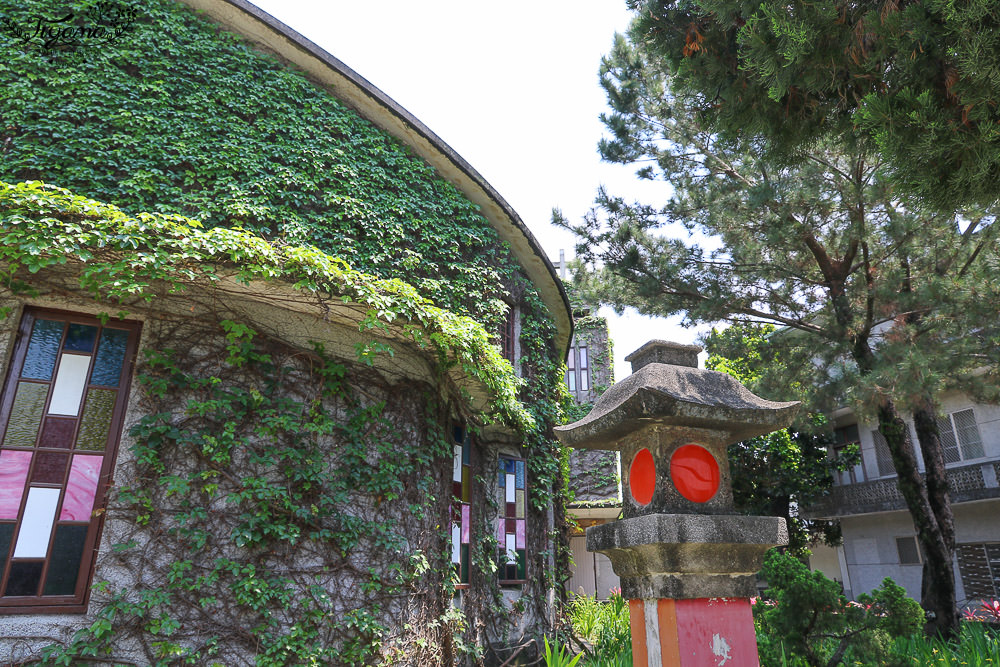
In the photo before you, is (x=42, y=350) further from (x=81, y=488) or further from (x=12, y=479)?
(x=81, y=488)

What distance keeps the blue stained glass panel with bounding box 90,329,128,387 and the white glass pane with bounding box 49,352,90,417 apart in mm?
90

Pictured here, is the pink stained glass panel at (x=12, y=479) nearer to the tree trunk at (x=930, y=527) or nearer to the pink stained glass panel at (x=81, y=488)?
the pink stained glass panel at (x=81, y=488)

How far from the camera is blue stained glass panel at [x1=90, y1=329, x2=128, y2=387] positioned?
5.52m

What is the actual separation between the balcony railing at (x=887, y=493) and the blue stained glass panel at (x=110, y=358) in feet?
51.3

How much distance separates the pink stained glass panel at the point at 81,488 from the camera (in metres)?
5.12

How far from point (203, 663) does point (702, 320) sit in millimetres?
8242

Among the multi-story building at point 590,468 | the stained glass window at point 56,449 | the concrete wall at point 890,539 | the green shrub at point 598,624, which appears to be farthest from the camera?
the concrete wall at point 890,539

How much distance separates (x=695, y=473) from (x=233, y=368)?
426cm

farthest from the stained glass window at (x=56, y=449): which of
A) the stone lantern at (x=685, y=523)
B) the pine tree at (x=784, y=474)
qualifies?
the pine tree at (x=784, y=474)

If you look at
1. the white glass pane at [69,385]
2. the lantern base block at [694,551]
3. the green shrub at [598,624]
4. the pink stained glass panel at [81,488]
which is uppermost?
the white glass pane at [69,385]

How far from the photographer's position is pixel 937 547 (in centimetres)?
908

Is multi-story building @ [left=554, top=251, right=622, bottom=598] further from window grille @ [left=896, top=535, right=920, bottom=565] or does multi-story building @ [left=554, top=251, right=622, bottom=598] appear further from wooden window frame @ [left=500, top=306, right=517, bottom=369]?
window grille @ [left=896, top=535, right=920, bottom=565]

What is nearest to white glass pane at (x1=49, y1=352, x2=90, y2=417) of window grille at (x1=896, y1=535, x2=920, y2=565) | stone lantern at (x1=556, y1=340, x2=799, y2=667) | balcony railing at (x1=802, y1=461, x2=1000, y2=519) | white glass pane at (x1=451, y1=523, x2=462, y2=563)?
white glass pane at (x1=451, y1=523, x2=462, y2=563)

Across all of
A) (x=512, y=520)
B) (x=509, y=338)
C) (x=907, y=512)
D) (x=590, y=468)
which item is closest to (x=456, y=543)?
(x=512, y=520)
